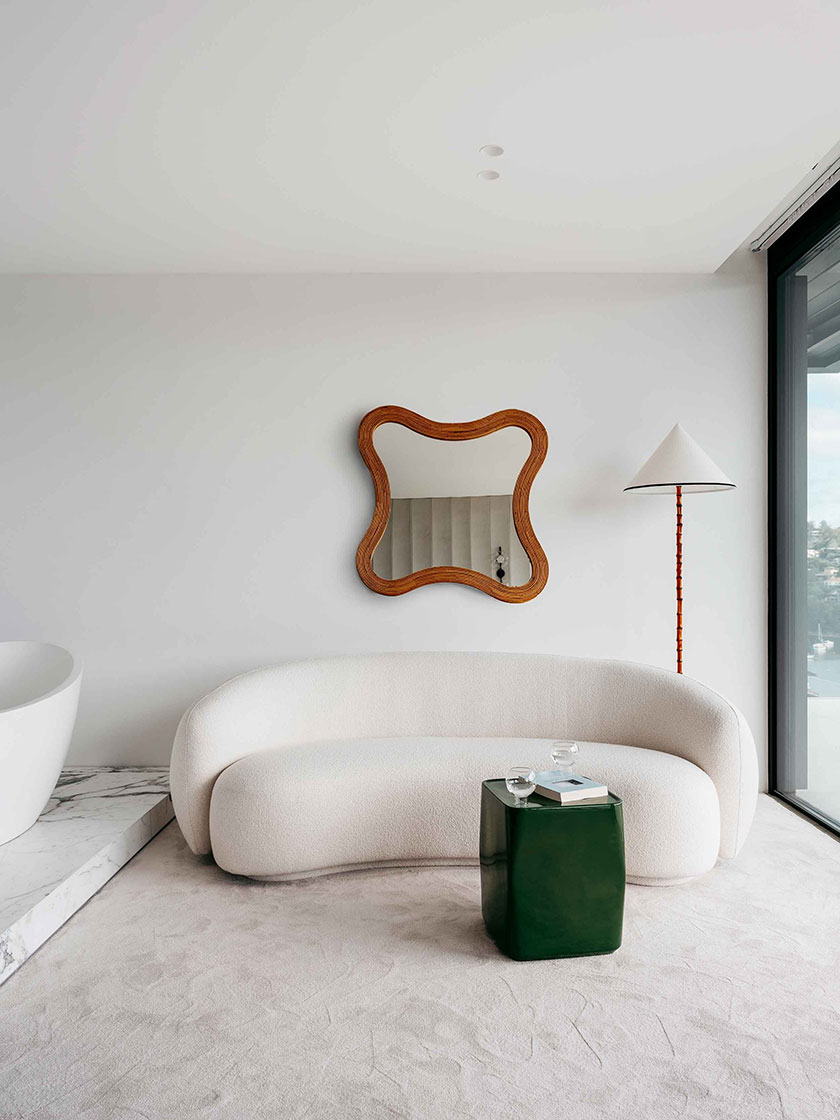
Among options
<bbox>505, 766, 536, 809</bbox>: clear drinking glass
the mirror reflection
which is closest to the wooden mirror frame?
the mirror reflection

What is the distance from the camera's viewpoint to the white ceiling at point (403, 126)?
2.21 m

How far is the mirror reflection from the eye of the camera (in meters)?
4.11

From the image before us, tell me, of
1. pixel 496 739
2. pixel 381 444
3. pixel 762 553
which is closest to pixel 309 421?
pixel 381 444

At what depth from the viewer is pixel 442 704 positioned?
3697 mm

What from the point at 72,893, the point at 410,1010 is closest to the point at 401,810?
the point at 410,1010

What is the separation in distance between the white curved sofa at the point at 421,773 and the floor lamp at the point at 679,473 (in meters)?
0.63

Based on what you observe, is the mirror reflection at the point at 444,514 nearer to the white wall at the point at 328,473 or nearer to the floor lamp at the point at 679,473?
the white wall at the point at 328,473

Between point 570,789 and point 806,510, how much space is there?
2101 mm

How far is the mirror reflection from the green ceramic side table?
6.06ft

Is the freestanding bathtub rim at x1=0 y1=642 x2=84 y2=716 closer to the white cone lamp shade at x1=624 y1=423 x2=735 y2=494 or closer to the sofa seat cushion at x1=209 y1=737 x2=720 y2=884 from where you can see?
the sofa seat cushion at x1=209 y1=737 x2=720 y2=884

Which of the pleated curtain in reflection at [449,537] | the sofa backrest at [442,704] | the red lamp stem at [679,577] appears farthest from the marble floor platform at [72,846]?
the red lamp stem at [679,577]

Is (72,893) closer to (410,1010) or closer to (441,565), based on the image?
(410,1010)

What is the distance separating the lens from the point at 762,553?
415cm

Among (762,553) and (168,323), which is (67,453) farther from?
(762,553)
